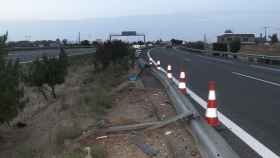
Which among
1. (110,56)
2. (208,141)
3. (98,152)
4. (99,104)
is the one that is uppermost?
(110,56)

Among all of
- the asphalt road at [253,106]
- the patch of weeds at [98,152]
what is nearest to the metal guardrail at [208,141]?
the asphalt road at [253,106]

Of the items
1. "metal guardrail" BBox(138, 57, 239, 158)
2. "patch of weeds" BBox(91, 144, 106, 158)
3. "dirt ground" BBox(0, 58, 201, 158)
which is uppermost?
"metal guardrail" BBox(138, 57, 239, 158)

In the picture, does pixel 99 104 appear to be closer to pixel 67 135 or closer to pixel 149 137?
pixel 67 135

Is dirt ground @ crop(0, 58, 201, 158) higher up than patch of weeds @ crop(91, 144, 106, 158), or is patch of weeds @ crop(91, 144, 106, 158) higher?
patch of weeds @ crop(91, 144, 106, 158)

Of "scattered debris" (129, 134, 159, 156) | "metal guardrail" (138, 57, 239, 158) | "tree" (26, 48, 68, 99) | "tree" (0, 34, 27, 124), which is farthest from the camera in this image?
"tree" (26, 48, 68, 99)

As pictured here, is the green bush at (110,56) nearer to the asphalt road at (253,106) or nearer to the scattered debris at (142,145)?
the asphalt road at (253,106)

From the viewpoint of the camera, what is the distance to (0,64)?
15.6m

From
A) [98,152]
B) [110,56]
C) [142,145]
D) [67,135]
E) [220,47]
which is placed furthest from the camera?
[220,47]

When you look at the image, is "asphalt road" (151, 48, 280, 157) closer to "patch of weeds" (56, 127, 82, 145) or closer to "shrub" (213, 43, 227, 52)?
"patch of weeds" (56, 127, 82, 145)

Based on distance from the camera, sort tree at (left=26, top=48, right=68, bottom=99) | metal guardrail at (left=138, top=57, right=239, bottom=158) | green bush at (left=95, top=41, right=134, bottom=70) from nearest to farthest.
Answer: metal guardrail at (left=138, top=57, right=239, bottom=158) < tree at (left=26, top=48, right=68, bottom=99) < green bush at (left=95, top=41, right=134, bottom=70)

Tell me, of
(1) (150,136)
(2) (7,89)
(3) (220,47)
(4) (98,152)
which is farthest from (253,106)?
(3) (220,47)

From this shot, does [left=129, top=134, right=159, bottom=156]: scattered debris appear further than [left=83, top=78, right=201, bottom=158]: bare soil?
No

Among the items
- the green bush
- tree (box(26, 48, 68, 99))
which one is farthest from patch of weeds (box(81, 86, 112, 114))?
the green bush

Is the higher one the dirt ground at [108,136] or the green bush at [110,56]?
the green bush at [110,56]
